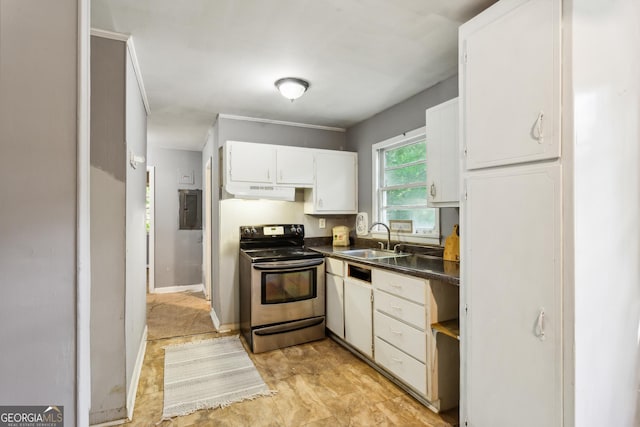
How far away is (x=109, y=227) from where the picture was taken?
79.4 inches

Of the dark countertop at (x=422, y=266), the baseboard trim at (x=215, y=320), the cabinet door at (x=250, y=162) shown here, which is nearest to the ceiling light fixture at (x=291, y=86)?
the cabinet door at (x=250, y=162)

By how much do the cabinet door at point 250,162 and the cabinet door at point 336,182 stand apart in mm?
563

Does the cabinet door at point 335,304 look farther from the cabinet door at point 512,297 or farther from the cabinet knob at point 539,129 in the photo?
the cabinet knob at point 539,129

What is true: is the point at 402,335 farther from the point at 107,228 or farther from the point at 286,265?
the point at 107,228

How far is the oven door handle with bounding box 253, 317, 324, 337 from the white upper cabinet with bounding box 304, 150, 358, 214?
1193 mm

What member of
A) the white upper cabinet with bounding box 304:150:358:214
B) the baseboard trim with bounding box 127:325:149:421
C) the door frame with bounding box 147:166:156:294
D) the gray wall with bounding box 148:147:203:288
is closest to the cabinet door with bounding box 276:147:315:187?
the white upper cabinet with bounding box 304:150:358:214

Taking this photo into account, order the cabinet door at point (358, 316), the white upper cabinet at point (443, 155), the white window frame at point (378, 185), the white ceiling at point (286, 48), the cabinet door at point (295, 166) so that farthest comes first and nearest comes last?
the cabinet door at point (295, 166) < the white window frame at point (378, 185) < the cabinet door at point (358, 316) < the white upper cabinet at point (443, 155) < the white ceiling at point (286, 48)

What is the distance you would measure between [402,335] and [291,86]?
2.10m

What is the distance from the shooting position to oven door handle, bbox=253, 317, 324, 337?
302 centimetres

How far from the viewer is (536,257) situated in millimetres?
1416

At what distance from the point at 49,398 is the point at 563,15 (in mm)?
2146

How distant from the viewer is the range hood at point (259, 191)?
3.27 m

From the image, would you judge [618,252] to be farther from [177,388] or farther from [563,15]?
[177,388]

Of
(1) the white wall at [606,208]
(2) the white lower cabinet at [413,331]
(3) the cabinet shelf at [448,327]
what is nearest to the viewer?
(1) the white wall at [606,208]
